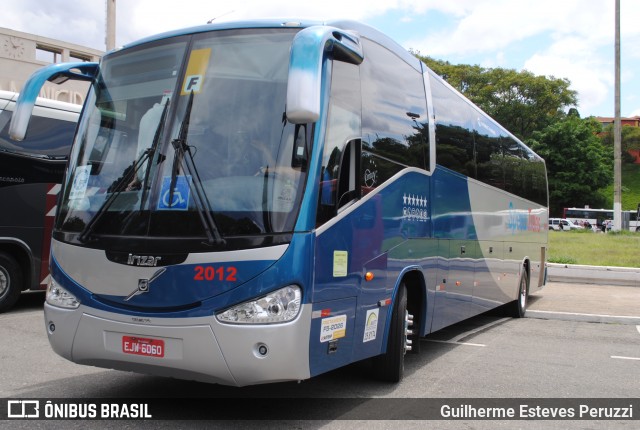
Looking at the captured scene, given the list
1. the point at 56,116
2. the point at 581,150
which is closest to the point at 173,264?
the point at 56,116

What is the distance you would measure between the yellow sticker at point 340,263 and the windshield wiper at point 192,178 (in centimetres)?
93

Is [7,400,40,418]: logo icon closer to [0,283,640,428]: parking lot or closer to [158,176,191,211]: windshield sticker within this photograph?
[0,283,640,428]: parking lot

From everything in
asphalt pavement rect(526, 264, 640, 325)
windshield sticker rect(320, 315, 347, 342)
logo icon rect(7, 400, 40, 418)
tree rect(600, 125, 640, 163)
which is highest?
tree rect(600, 125, 640, 163)

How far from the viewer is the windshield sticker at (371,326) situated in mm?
5355

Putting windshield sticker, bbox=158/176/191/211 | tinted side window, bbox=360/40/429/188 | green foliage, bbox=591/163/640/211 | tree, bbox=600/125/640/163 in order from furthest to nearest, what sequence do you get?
tree, bbox=600/125/640/163 < green foliage, bbox=591/163/640/211 < tinted side window, bbox=360/40/429/188 < windshield sticker, bbox=158/176/191/211

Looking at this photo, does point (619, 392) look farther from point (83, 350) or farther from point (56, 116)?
point (56, 116)

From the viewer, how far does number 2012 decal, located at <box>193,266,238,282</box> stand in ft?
13.9

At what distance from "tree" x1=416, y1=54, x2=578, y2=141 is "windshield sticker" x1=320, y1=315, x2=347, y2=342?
6150 centimetres

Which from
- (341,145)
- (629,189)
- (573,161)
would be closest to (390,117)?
(341,145)

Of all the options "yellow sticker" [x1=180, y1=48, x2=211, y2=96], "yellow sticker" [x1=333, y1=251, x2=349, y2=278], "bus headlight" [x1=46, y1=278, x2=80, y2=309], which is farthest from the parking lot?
"yellow sticker" [x1=180, y1=48, x2=211, y2=96]

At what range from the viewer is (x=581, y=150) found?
67.6 metres

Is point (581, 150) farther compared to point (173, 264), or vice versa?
point (581, 150)

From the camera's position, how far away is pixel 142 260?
4.44 metres

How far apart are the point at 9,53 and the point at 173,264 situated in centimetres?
3155
